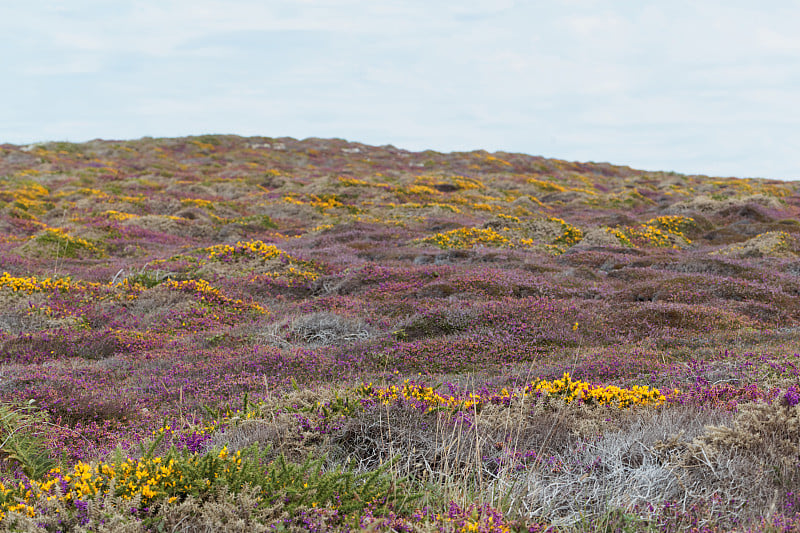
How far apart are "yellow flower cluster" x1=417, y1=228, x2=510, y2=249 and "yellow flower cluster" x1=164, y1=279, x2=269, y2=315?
7.19 meters

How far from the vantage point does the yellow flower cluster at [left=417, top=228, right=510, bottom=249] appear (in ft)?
56.2

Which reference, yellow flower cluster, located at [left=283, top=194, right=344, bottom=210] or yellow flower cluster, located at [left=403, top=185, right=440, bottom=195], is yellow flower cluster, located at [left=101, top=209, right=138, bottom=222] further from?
yellow flower cluster, located at [left=403, top=185, right=440, bottom=195]

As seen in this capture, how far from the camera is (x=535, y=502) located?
3.53 meters

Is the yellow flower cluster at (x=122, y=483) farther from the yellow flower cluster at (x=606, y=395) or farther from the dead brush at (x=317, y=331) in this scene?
the dead brush at (x=317, y=331)

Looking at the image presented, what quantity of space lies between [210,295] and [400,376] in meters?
5.49

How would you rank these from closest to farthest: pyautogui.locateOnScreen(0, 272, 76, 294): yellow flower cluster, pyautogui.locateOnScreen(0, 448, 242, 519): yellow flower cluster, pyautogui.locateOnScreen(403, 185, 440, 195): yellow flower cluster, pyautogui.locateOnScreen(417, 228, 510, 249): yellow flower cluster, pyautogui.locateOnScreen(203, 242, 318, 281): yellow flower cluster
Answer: pyautogui.locateOnScreen(0, 448, 242, 519): yellow flower cluster, pyautogui.locateOnScreen(0, 272, 76, 294): yellow flower cluster, pyautogui.locateOnScreen(203, 242, 318, 281): yellow flower cluster, pyautogui.locateOnScreen(417, 228, 510, 249): yellow flower cluster, pyautogui.locateOnScreen(403, 185, 440, 195): yellow flower cluster

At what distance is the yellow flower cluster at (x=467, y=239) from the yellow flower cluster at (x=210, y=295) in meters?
7.19

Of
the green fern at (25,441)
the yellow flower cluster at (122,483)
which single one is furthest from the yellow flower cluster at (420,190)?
the yellow flower cluster at (122,483)

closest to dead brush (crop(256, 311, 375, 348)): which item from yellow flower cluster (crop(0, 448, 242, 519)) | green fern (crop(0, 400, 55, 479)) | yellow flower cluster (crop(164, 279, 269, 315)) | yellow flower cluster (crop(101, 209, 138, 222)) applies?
yellow flower cluster (crop(164, 279, 269, 315))

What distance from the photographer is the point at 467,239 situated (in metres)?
17.6

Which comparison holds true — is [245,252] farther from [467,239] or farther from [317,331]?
[467,239]

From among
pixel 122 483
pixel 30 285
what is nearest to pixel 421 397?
pixel 122 483

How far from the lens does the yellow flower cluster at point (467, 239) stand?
17.1 metres

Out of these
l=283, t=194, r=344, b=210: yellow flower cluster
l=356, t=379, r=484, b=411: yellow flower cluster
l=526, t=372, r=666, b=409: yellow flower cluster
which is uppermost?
l=283, t=194, r=344, b=210: yellow flower cluster
